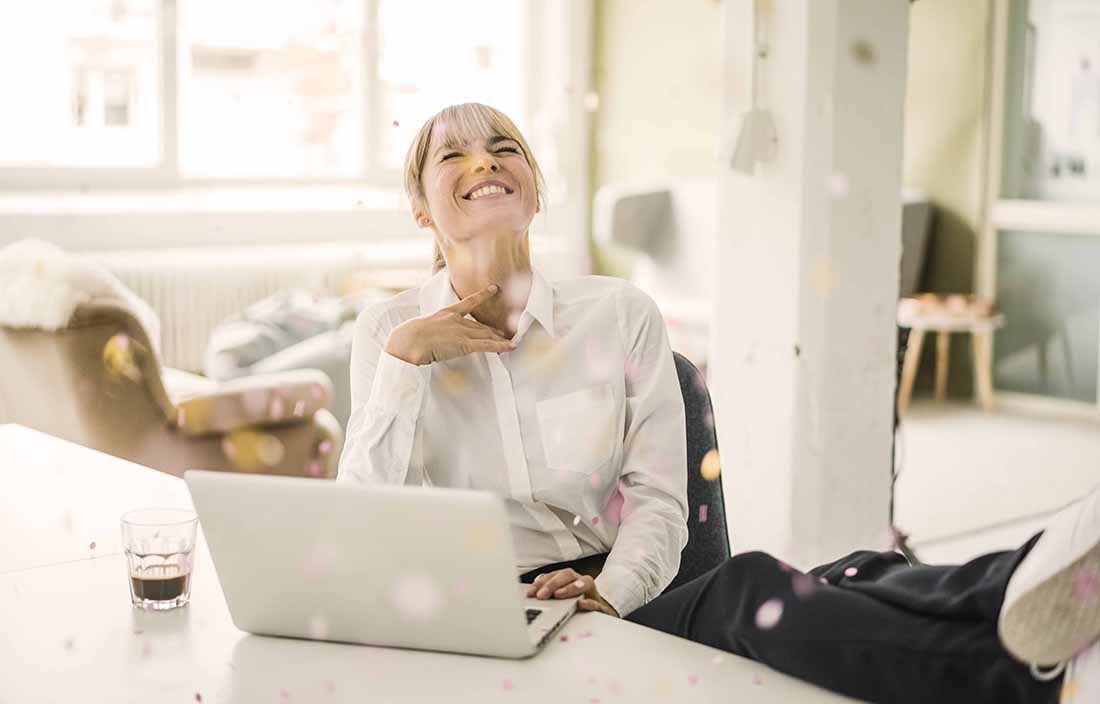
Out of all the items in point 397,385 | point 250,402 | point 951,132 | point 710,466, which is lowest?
point 250,402

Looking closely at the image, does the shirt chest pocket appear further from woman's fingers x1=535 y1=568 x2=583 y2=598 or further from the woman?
woman's fingers x1=535 y1=568 x2=583 y2=598

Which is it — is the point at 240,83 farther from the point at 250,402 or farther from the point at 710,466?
the point at 710,466

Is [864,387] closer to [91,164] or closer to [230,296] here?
[230,296]

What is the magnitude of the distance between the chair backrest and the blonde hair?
357mm

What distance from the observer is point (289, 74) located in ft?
21.1

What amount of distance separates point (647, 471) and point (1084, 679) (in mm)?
771

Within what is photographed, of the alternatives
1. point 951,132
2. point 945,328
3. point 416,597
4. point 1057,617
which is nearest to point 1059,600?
point 1057,617

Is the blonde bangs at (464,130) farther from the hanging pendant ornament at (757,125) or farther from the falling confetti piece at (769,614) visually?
the hanging pendant ornament at (757,125)

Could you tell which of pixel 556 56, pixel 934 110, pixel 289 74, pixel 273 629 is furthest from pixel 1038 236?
pixel 273 629

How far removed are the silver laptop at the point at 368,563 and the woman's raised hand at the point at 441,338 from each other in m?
0.47

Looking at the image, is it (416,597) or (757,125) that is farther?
(757,125)

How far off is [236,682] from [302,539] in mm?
130

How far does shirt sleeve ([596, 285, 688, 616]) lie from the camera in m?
1.57

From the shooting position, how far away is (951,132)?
6.09m
